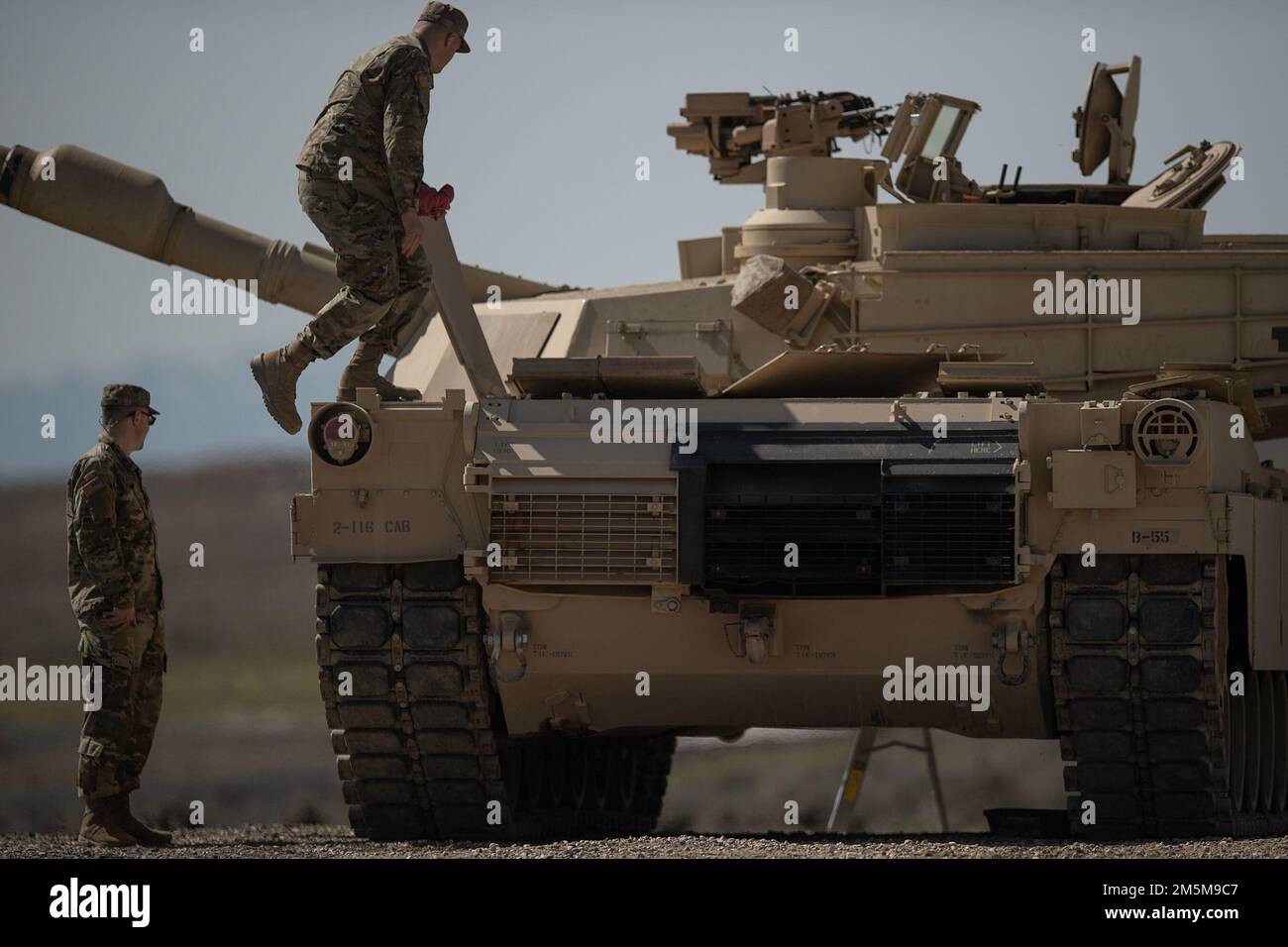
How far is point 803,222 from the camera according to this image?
54.1 feet

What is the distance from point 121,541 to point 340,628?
127 cm

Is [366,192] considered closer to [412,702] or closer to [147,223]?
[412,702]

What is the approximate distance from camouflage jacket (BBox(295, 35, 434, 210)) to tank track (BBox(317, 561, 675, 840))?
1882 mm

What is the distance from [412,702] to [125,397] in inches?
83.2

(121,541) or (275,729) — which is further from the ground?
(121,541)

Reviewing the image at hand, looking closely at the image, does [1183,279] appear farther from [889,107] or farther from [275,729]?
[275,729]

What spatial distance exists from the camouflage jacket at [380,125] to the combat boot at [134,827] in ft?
10.5

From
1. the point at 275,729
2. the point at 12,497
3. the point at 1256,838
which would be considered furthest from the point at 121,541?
the point at 12,497

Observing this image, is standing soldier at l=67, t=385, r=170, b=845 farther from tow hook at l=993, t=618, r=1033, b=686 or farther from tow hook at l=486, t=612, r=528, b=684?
tow hook at l=993, t=618, r=1033, b=686

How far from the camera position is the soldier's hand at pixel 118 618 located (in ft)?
40.8

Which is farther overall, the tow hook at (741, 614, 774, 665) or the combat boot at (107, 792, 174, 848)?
the combat boot at (107, 792, 174, 848)

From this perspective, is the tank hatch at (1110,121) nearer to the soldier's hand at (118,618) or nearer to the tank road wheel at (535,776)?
the tank road wheel at (535,776)

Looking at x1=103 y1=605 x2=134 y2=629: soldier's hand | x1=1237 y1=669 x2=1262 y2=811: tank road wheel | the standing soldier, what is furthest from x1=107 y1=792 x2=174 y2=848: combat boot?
x1=1237 y1=669 x2=1262 y2=811: tank road wheel

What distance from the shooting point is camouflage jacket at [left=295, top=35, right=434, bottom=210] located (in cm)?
1232
